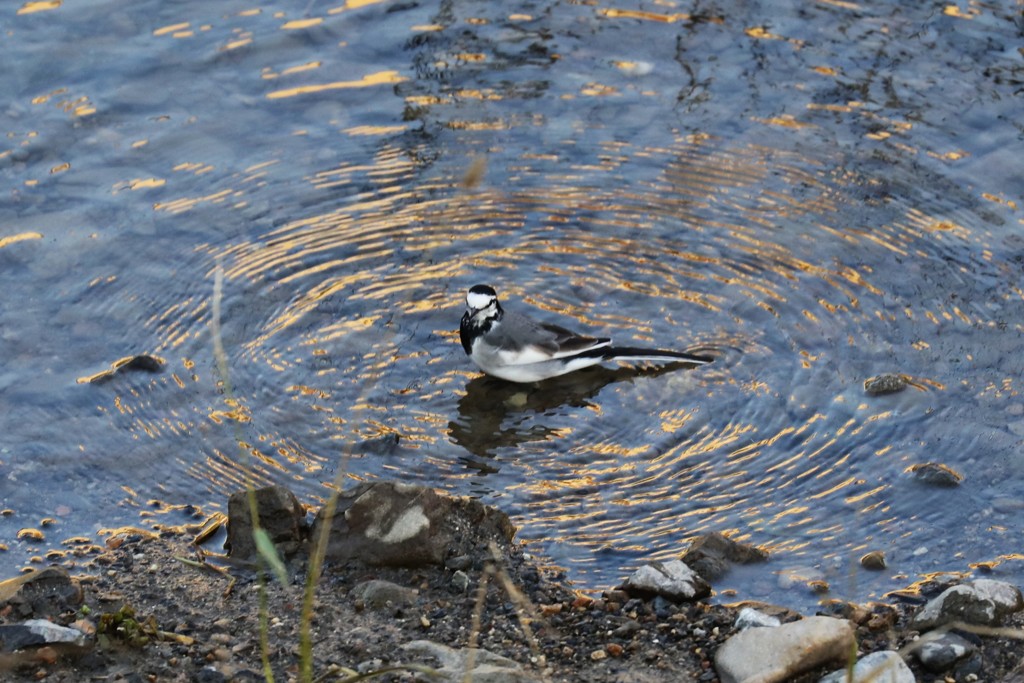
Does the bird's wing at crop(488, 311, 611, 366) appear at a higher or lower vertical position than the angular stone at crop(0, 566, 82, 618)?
lower

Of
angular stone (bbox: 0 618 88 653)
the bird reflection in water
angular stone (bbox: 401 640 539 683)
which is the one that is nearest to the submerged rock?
the bird reflection in water

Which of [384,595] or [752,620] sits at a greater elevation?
[384,595]

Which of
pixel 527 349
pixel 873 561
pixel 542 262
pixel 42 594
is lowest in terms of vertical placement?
pixel 873 561

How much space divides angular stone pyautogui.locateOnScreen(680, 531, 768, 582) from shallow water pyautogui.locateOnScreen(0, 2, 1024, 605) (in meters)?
0.08

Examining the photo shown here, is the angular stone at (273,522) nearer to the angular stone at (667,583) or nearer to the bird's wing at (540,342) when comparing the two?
the angular stone at (667,583)

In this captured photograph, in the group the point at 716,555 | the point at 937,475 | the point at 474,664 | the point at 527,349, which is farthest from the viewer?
the point at 527,349

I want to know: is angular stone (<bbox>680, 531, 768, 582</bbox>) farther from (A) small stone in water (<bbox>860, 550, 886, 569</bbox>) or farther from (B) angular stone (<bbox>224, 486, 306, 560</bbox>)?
(B) angular stone (<bbox>224, 486, 306, 560</bbox>)

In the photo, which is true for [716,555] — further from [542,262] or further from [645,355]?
[542,262]

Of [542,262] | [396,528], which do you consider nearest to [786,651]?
[396,528]

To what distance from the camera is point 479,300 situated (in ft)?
24.8

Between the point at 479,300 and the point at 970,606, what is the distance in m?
3.15

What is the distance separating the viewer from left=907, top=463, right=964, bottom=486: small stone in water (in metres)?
6.68

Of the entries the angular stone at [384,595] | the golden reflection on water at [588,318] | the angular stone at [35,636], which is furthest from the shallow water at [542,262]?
the angular stone at [35,636]

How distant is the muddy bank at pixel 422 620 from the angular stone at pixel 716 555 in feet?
0.87
